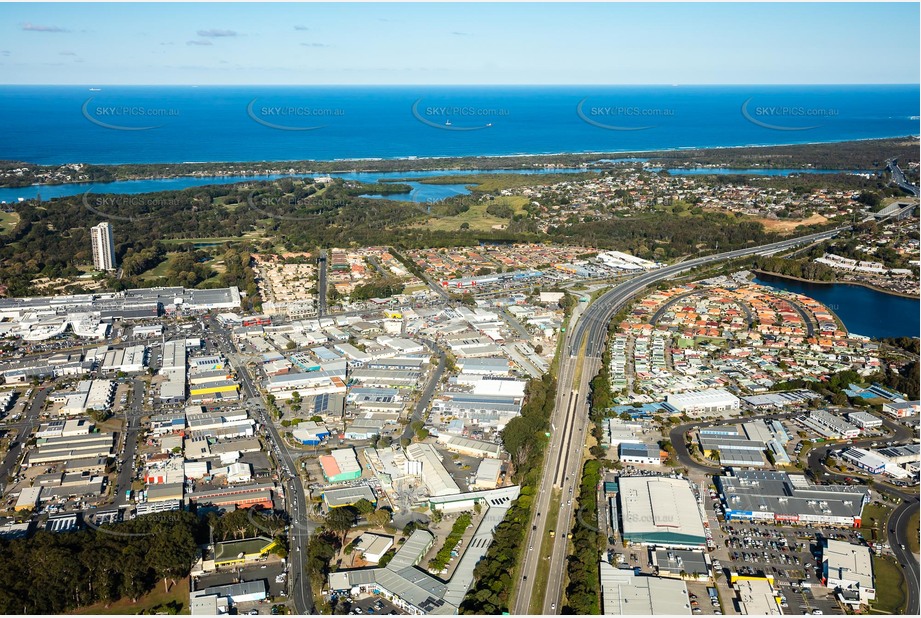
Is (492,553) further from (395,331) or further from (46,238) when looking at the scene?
(46,238)

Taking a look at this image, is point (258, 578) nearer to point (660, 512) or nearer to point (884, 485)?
point (660, 512)

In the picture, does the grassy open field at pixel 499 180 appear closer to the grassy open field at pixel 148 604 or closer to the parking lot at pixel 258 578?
the parking lot at pixel 258 578

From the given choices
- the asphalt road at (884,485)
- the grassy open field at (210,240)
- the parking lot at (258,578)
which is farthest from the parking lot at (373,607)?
the grassy open field at (210,240)

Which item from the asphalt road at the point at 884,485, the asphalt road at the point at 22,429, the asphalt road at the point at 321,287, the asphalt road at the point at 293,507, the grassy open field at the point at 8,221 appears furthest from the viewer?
the grassy open field at the point at 8,221

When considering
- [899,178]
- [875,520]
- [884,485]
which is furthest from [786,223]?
[875,520]

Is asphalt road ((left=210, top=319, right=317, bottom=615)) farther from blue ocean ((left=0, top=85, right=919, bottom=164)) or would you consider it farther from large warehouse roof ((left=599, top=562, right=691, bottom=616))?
blue ocean ((left=0, top=85, right=919, bottom=164))

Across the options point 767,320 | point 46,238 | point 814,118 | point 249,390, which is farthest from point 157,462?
point 814,118
